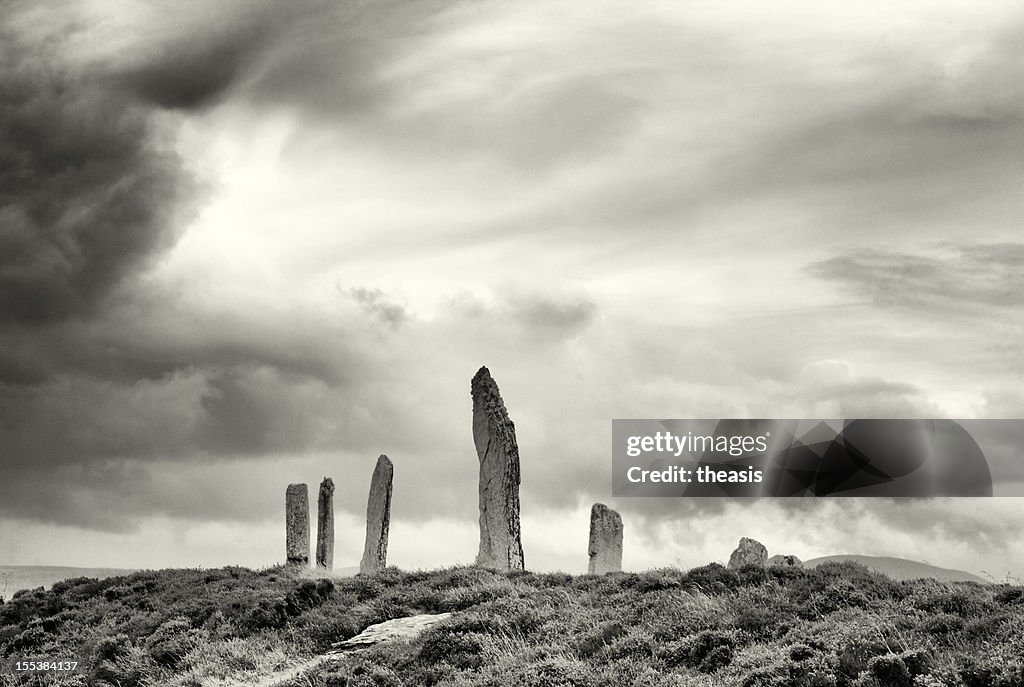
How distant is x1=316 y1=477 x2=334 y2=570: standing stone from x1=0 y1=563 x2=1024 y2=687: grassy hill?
1092 cm

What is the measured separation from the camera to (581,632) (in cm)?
1670

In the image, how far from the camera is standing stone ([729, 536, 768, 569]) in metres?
26.9

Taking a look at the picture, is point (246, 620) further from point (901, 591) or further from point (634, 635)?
point (901, 591)

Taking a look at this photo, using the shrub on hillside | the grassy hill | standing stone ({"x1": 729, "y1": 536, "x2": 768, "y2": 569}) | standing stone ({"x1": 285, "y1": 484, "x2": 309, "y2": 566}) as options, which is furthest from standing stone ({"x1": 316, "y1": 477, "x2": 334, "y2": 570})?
the shrub on hillside

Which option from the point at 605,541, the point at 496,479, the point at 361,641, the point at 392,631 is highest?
the point at 496,479

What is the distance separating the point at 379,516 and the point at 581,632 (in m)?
18.6

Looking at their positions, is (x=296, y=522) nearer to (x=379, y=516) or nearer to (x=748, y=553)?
(x=379, y=516)

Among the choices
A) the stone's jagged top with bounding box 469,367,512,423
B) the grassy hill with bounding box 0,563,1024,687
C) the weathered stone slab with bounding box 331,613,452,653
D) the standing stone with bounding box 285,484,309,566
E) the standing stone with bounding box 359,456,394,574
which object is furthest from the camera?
the standing stone with bounding box 285,484,309,566

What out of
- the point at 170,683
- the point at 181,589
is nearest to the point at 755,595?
the point at 170,683

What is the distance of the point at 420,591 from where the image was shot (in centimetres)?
2236

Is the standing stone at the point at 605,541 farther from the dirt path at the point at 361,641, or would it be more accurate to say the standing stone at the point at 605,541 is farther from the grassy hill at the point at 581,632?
the dirt path at the point at 361,641

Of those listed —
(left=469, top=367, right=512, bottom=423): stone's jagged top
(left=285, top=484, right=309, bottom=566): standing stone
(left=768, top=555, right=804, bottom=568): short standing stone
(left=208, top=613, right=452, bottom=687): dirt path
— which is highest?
(left=469, top=367, right=512, bottom=423): stone's jagged top

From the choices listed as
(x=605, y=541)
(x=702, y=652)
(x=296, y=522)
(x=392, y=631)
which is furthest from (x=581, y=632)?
(x=296, y=522)

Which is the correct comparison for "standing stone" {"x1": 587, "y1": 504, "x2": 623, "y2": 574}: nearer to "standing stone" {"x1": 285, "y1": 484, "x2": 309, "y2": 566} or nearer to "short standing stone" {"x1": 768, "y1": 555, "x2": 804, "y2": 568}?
"short standing stone" {"x1": 768, "y1": 555, "x2": 804, "y2": 568}
